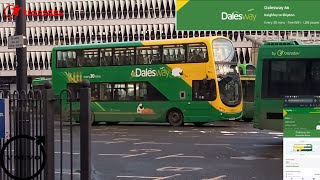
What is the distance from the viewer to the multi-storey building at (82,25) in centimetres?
6662

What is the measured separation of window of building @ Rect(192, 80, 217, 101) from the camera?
949 inches

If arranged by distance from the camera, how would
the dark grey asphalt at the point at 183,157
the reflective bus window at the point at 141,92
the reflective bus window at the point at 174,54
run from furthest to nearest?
the reflective bus window at the point at 141,92 < the reflective bus window at the point at 174,54 < the dark grey asphalt at the point at 183,157

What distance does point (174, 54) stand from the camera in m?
25.1

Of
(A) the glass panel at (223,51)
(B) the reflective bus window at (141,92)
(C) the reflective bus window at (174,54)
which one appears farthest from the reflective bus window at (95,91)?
(A) the glass panel at (223,51)

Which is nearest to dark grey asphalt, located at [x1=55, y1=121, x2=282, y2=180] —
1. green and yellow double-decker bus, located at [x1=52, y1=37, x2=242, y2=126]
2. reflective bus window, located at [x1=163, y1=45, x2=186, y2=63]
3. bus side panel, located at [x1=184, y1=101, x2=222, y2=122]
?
bus side panel, located at [x1=184, y1=101, x2=222, y2=122]

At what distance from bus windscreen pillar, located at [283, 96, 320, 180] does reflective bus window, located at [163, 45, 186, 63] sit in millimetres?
20318

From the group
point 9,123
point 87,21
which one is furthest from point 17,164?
point 87,21

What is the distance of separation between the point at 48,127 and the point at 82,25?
6204 centimetres

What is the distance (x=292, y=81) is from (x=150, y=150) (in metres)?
4.73

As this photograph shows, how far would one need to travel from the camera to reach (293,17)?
15.9ft

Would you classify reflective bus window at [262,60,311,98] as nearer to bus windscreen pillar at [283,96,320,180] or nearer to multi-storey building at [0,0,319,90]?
bus windscreen pillar at [283,96,320,180]

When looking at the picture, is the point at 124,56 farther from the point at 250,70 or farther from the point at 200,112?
the point at 250,70

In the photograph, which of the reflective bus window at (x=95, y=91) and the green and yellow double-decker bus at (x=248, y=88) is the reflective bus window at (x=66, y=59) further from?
the green and yellow double-decker bus at (x=248, y=88)

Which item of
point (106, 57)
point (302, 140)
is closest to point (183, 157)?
point (302, 140)
